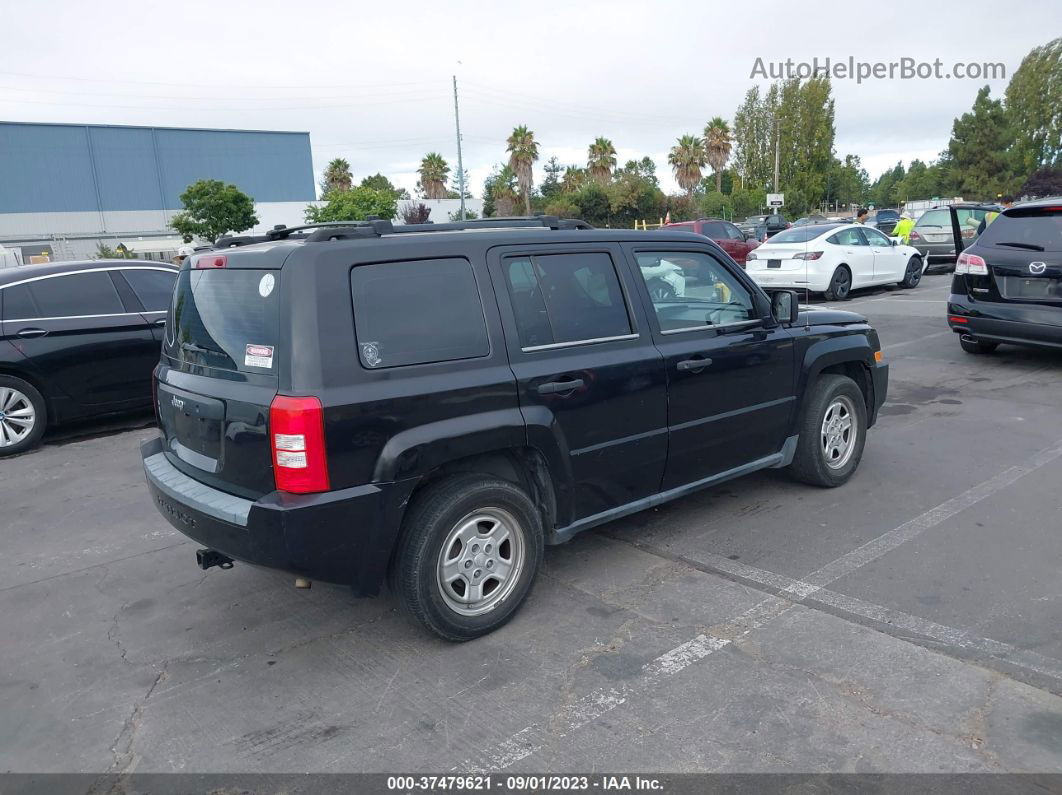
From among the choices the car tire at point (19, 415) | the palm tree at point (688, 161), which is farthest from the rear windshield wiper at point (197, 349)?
the palm tree at point (688, 161)

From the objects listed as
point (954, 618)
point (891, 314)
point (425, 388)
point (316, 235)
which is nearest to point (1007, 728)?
point (954, 618)

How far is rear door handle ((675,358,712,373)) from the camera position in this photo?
4320 mm

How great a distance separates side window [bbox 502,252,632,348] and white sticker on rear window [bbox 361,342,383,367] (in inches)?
29.0

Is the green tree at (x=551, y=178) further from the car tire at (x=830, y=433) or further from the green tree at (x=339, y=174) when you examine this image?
the car tire at (x=830, y=433)

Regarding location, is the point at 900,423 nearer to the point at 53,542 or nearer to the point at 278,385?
the point at 278,385

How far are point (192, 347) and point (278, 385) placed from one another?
89cm

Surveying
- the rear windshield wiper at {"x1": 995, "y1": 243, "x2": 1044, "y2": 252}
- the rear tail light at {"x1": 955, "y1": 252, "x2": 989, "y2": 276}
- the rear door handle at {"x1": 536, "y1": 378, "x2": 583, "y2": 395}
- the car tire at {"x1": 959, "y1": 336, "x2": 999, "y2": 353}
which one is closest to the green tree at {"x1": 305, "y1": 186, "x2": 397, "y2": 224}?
the car tire at {"x1": 959, "y1": 336, "x2": 999, "y2": 353}

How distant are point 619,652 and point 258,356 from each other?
6.58ft

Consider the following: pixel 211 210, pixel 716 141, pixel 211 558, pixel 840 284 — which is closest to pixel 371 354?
pixel 211 558

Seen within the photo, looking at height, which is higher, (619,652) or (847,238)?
(847,238)

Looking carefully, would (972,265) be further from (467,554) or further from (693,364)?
(467,554)

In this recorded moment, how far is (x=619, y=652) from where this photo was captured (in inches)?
139

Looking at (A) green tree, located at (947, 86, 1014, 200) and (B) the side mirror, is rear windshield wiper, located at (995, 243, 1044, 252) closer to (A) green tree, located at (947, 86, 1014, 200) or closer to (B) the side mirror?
(B) the side mirror

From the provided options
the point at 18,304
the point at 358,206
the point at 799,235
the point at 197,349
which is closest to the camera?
the point at 197,349
